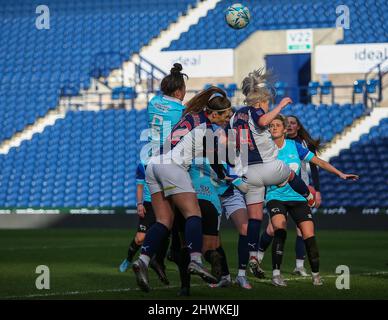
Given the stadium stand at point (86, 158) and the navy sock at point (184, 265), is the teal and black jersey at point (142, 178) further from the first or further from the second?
the stadium stand at point (86, 158)

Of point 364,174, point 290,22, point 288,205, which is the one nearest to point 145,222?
point 288,205

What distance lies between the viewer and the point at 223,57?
102 ft

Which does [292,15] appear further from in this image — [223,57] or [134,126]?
[134,126]

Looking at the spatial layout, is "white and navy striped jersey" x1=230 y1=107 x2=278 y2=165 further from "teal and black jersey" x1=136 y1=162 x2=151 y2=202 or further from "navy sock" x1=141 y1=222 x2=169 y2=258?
"navy sock" x1=141 y1=222 x2=169 y2=258

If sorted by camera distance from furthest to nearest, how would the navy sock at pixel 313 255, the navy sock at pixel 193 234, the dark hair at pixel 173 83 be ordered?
the navy sock at pixel 313 255 < the dark hair at pixel 173 83 < the navy sock at pixel 193 234

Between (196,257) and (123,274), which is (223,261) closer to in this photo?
(196,257)

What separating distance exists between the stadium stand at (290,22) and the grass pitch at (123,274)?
41.1ft

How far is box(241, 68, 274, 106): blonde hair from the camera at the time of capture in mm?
9570

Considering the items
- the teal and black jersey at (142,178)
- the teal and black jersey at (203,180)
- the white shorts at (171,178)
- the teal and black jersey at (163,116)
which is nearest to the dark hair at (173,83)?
the teal and black jersey at (163,116)

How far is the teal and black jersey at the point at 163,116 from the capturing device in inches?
359

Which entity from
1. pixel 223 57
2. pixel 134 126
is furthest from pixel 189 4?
pixel 134 126

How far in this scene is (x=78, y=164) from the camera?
27.8 metres

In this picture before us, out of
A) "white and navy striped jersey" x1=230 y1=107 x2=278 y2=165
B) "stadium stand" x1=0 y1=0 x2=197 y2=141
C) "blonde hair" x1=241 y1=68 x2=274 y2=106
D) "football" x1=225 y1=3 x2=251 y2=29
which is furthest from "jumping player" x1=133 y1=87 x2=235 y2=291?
"stadium stand" x1=0 y1=0 x2=197 y2=141

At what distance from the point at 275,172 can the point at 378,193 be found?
15519mm
